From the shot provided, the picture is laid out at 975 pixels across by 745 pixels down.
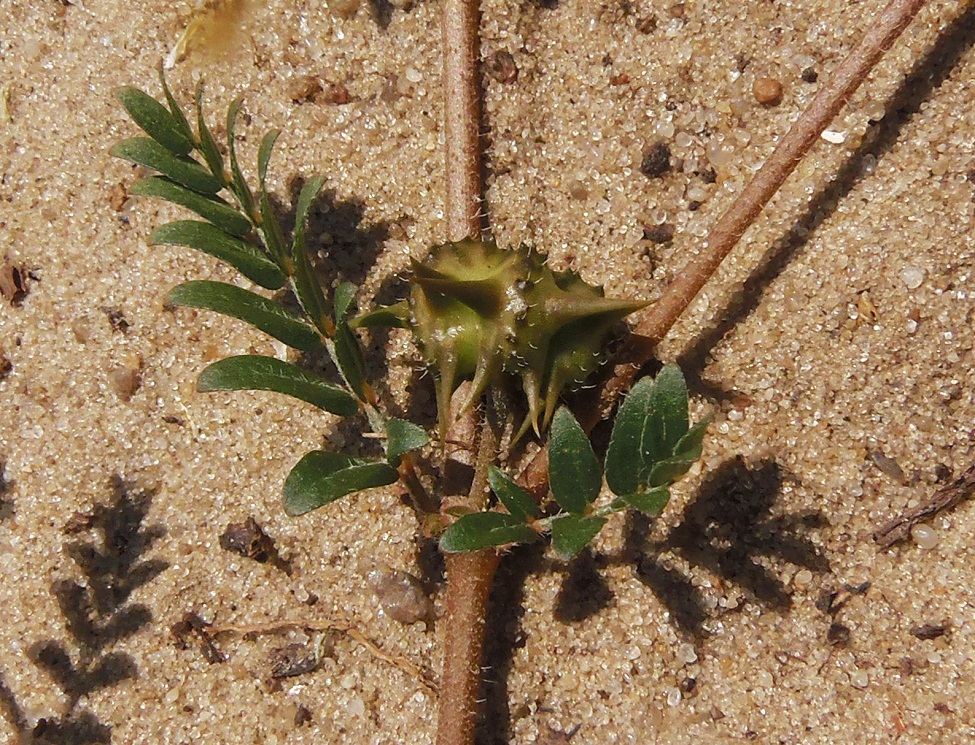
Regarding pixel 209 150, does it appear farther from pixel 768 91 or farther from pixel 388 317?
pixel 768 91

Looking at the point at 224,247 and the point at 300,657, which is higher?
the point at 224,247

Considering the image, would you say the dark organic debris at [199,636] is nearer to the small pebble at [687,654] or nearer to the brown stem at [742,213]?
the brown stem at [742,213]

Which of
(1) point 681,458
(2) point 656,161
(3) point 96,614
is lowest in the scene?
(3) point 96,614

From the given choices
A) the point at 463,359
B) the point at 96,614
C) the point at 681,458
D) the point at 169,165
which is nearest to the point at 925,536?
the point at 681,458

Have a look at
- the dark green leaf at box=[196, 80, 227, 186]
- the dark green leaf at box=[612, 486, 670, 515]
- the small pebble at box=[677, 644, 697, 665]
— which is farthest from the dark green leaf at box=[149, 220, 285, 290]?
the small pebble at box=[677, 644, 697, 665]

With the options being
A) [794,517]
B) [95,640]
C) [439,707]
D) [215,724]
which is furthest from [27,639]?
[794,517]

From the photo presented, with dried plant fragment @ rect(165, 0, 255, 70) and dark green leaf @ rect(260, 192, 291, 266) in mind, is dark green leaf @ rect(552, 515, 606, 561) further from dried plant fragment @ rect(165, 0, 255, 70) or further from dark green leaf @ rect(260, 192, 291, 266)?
dried plant fragment @ rect(165, 0, 255, 70)

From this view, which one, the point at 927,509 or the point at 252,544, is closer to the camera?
the point at 927,509
